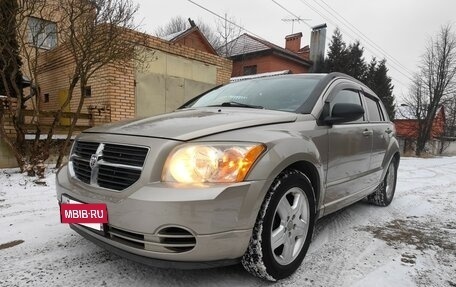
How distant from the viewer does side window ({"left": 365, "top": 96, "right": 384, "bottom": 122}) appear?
4.23 m

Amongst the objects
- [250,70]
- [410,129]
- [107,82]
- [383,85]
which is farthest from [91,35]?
[410,129]

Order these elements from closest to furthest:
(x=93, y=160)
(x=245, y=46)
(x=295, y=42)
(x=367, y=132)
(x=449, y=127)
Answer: (x=93, y=160)
(x=367, y=132)
(x=245, y=46)
(x=295, y=42)
(x=449, y=127)

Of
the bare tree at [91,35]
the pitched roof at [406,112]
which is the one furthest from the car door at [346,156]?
the pitched roof at [406,112]

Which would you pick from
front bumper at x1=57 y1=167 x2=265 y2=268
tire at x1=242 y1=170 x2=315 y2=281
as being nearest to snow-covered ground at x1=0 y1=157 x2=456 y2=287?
tire at x1=242 y1=170 x2=315 y2=281

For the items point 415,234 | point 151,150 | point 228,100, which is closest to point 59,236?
point 151,150

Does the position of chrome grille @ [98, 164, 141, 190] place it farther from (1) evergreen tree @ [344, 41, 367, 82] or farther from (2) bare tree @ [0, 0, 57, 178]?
(1) evergreen tree @ [344, 41, 367, 82]

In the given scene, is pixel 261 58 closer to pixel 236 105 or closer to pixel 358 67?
pixel 358 67

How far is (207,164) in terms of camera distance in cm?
205

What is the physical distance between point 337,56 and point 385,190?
22876 millimetres

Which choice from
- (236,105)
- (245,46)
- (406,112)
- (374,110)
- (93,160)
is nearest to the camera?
(93,160)

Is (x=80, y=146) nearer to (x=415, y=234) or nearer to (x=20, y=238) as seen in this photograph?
(x=20, y=238)

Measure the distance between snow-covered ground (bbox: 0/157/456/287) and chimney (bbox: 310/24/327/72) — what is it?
2181cm

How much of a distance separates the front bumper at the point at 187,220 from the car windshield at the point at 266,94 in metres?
1.16

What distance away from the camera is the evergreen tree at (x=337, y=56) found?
83.0 feet
